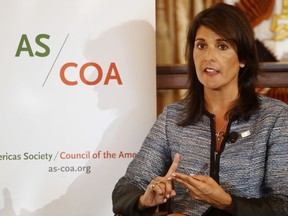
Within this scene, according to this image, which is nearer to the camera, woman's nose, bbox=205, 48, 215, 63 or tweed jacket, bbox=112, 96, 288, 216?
tweed jacket, bbox=112, 96, 288, 216

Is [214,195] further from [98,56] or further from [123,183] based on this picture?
[98,56]

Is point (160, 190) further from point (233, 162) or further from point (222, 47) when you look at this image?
point (222, 47)

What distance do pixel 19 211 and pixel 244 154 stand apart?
112 centimetres

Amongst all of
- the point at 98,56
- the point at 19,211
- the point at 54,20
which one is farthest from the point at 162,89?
the point at 19,211

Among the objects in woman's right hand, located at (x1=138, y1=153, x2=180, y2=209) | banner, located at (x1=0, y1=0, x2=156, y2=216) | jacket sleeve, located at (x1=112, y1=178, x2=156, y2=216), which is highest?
banner, located at (x1=0, y1=0, x2=156, y2=216)

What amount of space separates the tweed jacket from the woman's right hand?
0.09 m

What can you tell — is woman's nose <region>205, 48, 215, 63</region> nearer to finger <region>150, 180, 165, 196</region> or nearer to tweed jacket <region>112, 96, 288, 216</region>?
tweed jacket <region>112, 96, 288, 216</region>

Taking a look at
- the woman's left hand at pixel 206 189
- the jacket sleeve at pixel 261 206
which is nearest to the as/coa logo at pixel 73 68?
the woman's left hand at pixel 206 189

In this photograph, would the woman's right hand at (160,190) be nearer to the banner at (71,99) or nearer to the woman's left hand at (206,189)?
the woman's left hand at (206,189)

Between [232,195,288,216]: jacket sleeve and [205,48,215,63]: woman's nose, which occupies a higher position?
[205,48,215,63]: woman's nose

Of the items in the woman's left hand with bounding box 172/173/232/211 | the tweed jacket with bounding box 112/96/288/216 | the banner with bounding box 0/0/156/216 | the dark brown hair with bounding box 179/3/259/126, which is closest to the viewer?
the woman's left hand with bounding box 172/173/232/211

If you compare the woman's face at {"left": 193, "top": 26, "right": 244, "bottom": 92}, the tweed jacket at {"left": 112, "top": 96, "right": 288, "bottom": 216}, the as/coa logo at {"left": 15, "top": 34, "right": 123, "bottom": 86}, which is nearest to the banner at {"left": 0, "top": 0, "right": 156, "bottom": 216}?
the as/coa logo at {"left": 15, "top": 34, "right": 123, "bottom": 86}

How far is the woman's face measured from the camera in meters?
2.07

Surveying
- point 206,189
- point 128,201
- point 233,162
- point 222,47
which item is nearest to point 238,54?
point 222,47
